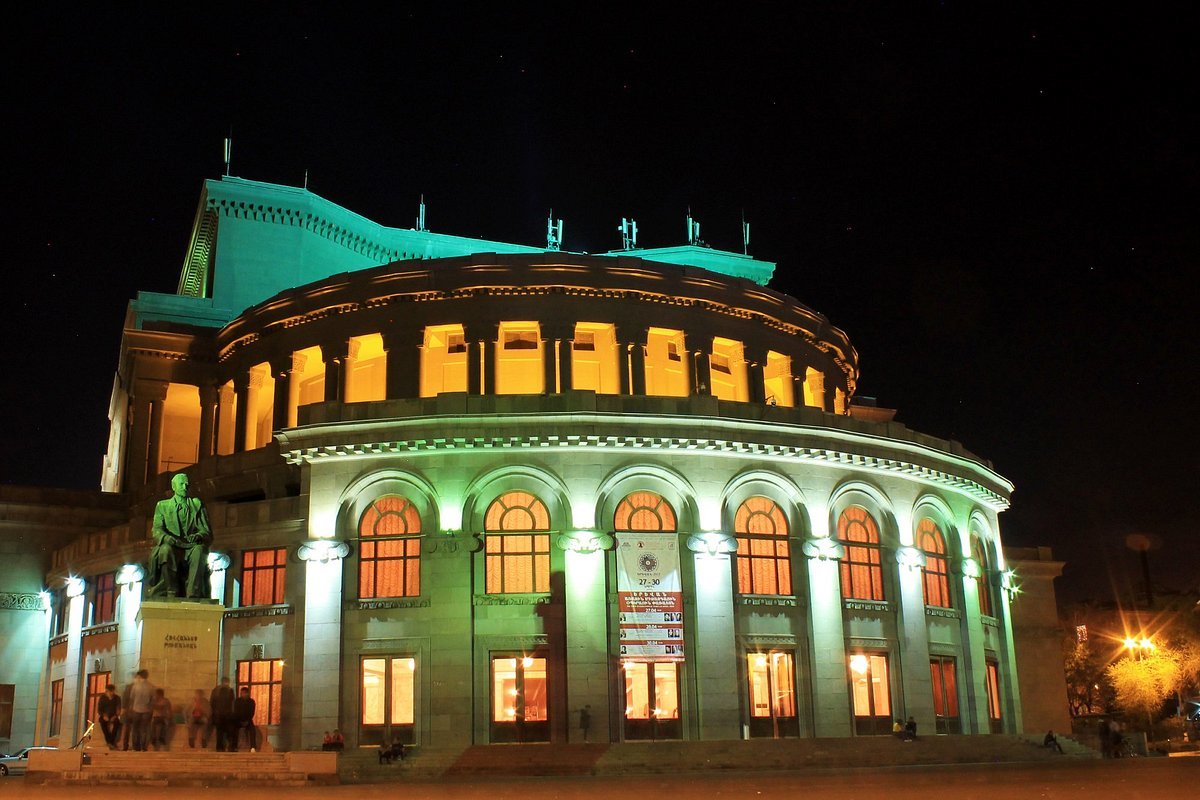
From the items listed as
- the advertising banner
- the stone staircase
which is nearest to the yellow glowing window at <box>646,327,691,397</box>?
the advertising banner

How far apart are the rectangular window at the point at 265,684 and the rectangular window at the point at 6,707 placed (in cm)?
1577

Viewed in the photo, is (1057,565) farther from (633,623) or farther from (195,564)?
(195,564)

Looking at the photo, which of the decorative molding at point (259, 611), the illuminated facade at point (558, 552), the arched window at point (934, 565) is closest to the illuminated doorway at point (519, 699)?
the illuminated facade at point (558, 552)

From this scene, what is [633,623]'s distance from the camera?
122ft

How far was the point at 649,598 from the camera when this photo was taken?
3728 cm

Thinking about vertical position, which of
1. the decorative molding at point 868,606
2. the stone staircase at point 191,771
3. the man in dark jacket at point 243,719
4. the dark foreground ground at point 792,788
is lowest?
the dark foreground ground at point 792,788

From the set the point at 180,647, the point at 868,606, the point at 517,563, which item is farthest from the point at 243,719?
the point at 868,606

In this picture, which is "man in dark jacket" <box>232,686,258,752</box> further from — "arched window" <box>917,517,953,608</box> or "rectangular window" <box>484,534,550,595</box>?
"arched window" <box>917,517,953,608</box>

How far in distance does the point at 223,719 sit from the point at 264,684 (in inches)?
428

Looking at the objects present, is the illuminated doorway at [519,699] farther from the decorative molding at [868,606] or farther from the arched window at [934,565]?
the arched window at [934,565]

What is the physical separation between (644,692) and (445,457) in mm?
9042

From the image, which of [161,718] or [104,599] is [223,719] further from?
[104,599]

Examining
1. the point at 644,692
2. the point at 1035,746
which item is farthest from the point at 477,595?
the point at 1035,746

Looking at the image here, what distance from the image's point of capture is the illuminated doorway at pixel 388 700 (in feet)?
119
